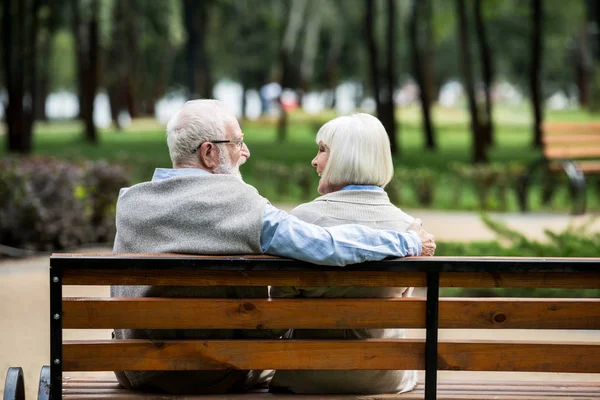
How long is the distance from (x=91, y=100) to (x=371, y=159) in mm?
27669

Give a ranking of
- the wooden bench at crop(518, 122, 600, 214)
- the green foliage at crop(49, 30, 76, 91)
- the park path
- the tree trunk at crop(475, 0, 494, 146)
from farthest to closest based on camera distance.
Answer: the green foliage at crop(49, 30, 76, 91), the tree trunk at crop(475, 0, 494, 146), the wooden bench at crop(518, 122, 600, 214), the park path

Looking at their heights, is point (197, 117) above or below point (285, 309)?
above

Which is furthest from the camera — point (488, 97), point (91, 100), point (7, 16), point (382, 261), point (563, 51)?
point (563, 51)

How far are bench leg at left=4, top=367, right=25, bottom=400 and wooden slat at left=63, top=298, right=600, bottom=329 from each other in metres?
0.46

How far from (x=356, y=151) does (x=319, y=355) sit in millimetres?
659

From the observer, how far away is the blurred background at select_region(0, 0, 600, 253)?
10.9 meters

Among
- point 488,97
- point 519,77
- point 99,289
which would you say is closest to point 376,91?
point 488,97

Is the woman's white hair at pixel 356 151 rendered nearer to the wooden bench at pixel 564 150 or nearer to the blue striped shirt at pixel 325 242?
the blue striped shirt at pixel 325 242

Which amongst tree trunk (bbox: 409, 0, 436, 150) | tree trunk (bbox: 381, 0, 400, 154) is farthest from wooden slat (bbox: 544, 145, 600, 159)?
tree trunk (bbox: 409, 0, 436, 150)

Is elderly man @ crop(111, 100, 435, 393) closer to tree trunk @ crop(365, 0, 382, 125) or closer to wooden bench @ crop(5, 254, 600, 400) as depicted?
wooden bench @ crop(5, 254, 600, 400)

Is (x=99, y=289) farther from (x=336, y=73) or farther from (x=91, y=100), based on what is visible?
(x=336, y=73)

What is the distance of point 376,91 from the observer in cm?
2373

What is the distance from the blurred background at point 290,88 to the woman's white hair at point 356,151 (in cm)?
691

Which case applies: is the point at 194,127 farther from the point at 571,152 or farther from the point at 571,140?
the point at 571,140
